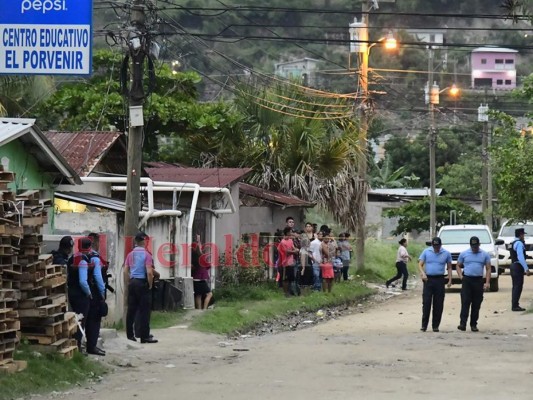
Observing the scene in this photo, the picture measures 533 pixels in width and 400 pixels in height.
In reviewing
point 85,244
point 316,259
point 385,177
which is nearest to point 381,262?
point 316,259

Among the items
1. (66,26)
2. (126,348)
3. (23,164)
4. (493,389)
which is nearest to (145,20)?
(23,164)

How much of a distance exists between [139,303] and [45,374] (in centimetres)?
472

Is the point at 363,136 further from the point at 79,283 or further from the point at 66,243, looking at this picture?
the point at 79,283

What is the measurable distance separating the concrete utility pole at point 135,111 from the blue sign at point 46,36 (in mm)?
6353

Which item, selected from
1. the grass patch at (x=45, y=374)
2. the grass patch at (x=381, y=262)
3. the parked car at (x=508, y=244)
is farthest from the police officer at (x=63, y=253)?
the parked car at (x=508, y=244)

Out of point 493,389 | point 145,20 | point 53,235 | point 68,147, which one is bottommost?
point 493,389

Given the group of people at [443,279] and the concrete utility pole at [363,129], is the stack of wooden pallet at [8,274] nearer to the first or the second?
the group of people at [443,279]

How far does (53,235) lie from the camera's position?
2083cm

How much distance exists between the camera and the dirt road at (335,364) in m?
14.5

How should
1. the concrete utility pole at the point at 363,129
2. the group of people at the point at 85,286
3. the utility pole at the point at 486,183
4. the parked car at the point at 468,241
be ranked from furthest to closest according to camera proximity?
the utility pole at the point at 486,183, the concrete utility pole at the point at 363,129, the parked car at the point at 468,241, the group of people at the point at 85,286

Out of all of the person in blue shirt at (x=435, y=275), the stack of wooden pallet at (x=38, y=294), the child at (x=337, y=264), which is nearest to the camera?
the stack of wooden pallet at (x=38, y=294)

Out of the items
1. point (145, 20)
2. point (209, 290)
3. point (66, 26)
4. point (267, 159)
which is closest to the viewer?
point (66, 26)

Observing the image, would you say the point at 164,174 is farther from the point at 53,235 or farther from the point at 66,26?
the point at 66,26

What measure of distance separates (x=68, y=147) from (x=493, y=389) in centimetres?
1469
